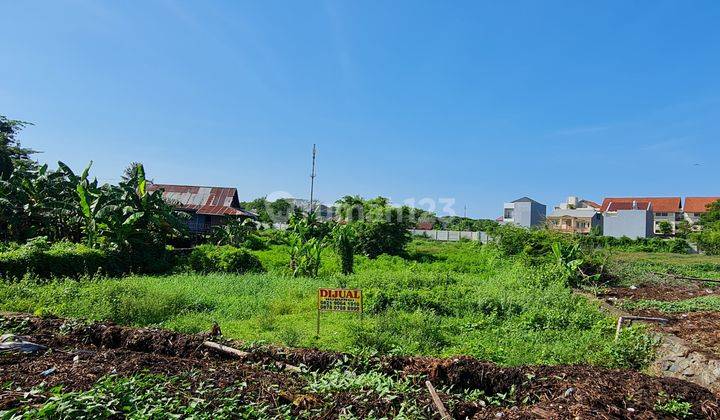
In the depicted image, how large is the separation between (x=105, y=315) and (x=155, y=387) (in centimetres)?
462

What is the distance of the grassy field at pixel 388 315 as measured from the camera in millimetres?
6531

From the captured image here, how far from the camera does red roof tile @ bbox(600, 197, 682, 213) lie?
6819 cm

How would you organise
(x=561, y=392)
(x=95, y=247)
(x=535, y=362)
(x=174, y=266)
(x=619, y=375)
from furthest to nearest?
(x=174, y=266) → (x=95, y=247) → (x=535, y=362) → (x=619, y=375) → (x=561, y=392)

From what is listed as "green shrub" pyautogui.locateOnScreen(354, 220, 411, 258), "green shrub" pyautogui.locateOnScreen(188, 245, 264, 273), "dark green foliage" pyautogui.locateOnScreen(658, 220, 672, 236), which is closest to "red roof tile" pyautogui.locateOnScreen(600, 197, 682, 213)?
"dark green foliage" pyautogui.locateOnScreen(658, 220, 672, 236)

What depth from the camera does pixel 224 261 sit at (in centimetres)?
1653

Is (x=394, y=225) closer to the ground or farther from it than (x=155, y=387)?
farther from it

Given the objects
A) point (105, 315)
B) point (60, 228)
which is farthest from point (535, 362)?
point (60, 228)

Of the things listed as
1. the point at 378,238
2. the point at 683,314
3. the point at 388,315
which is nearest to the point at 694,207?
the point at 378,238

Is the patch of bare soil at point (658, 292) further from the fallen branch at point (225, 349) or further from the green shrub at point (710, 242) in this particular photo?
the green shrub at point (710, 242)

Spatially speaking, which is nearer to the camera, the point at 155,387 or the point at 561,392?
the point at 155,387

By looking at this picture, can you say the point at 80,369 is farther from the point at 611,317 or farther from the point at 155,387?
the point at 611,317

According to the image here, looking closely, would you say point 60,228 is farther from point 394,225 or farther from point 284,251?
point 394,225

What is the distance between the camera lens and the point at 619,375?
4594 millimetres

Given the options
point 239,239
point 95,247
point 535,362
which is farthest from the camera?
point 239,239
